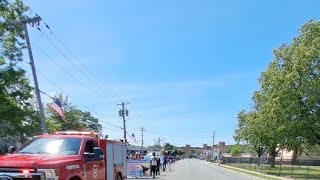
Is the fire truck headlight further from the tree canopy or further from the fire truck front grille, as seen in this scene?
the tree canopy

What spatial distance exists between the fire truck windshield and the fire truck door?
39 centimetres

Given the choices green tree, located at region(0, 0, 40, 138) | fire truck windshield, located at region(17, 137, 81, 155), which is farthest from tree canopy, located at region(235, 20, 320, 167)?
fire truck windshield, located at region(17, 137, 81, 155)

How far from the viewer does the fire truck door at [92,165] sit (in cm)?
1334

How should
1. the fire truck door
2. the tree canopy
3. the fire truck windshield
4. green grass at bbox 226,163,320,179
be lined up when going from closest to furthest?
the fire truck windshield < the fire truck door < the tree canopy < green grass at bbox 226,163,320,179

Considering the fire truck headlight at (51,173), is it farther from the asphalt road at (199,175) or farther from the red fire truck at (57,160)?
the asphalt road at (199,175)

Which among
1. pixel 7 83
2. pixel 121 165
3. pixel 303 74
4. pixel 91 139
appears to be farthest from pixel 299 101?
pixel 91 139

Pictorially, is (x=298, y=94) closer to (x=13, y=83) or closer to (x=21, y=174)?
(x=13, y=83)

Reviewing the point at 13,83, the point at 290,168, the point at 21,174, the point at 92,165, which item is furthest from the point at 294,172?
the point at 21,174

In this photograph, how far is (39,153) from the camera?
41.5 ft

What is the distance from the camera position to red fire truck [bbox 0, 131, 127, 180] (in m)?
10.9

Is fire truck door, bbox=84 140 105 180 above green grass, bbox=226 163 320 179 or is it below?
above

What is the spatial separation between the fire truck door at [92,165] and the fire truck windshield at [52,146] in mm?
392

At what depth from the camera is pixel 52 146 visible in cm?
1308

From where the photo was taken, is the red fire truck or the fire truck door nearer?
the red fire truck
